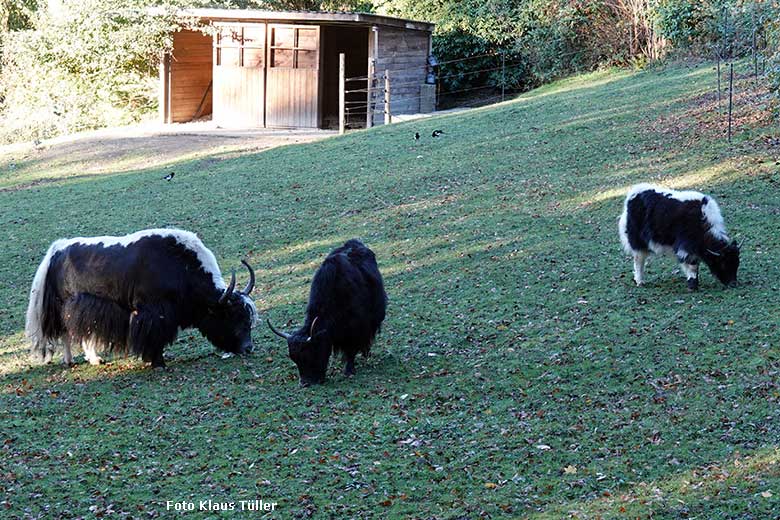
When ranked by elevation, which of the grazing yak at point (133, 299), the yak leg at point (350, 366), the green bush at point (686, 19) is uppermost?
the green bush at point (686, 19)

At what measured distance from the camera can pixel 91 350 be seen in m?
10.3

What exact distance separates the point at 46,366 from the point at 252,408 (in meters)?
3.09

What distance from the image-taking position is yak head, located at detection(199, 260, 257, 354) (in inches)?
404

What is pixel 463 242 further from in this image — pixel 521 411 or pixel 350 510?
pixel 350 510

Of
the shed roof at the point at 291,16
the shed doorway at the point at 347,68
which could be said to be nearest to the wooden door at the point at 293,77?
the shed roof at the point at 291,16

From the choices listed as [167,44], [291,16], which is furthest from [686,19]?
[167,44]

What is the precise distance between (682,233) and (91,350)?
662cm

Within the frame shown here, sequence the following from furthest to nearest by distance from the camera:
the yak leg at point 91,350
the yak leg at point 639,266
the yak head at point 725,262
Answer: the yak leg at point 639,266 → the yak head at point 725,262 → the yak leg at point 91,350

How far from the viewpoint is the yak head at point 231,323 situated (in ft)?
33.7

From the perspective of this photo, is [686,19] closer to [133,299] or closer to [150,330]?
[133,299]

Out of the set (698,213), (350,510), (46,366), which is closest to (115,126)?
(46,366)

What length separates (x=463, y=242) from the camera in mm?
14203

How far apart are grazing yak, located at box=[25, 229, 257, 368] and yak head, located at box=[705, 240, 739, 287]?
5095 millimetres

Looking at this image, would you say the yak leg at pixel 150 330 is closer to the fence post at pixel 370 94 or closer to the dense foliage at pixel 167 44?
the fence post at pixel 370 94
